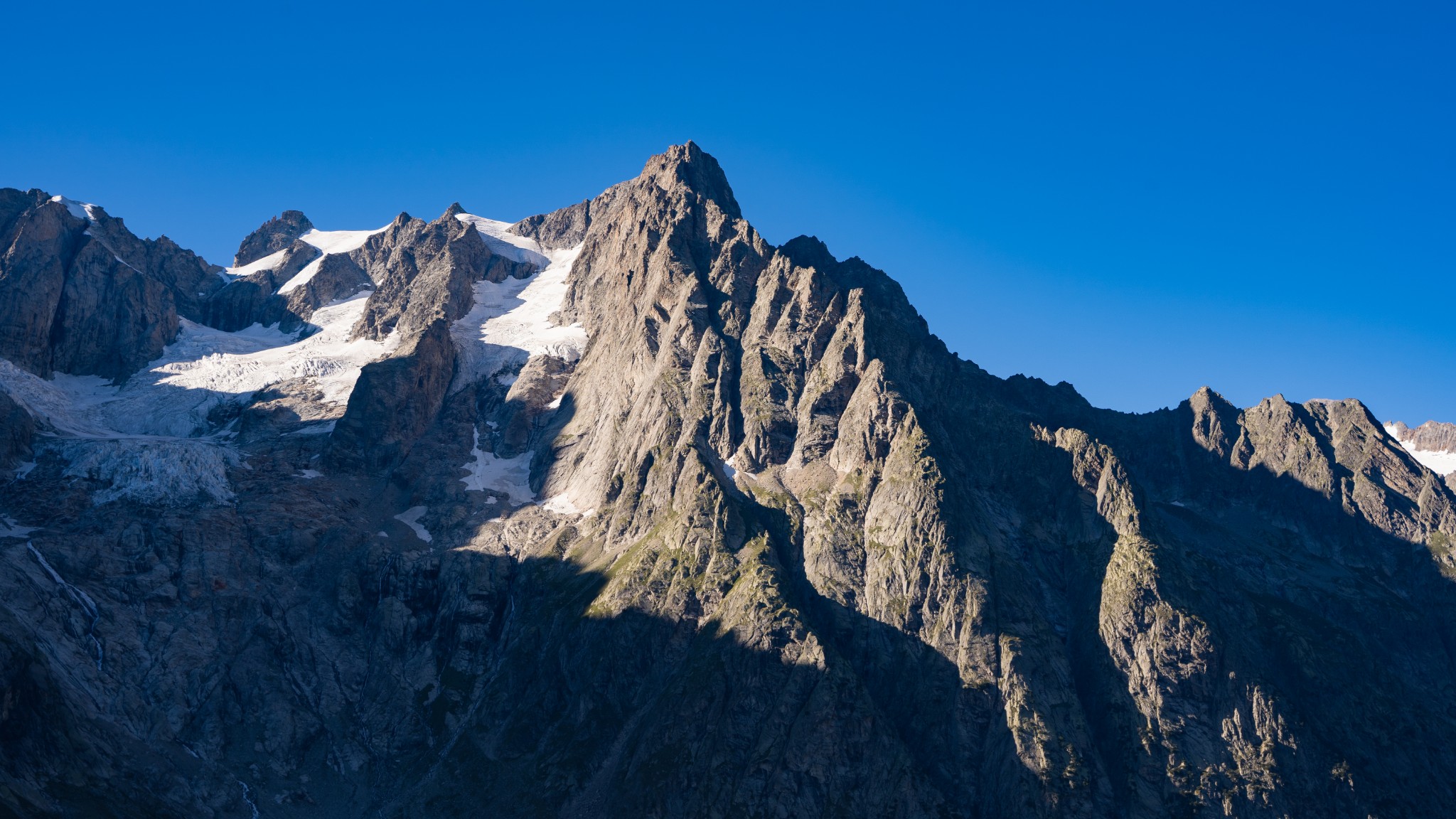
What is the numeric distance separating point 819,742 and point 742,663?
65.6 ft

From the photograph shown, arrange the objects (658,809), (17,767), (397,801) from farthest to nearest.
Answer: (397,801), (658,809), (17,767)

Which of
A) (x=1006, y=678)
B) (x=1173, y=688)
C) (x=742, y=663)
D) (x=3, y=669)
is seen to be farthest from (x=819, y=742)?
(x=3, y=669)

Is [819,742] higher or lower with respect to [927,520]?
lower

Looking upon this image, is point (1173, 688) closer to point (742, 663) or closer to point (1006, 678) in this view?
point (1006, 678)

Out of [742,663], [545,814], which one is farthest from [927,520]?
[545,814]

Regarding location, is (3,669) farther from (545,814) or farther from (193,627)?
(545,814)

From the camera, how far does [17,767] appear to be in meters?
144

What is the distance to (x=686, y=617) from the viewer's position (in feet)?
633

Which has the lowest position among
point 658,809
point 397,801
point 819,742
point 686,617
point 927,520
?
point 397,801

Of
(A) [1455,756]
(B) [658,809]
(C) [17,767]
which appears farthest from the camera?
(A) [1455,756]

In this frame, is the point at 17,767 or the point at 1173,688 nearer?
the point at 17,767

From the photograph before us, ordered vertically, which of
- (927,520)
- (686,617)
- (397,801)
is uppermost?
(927,520)

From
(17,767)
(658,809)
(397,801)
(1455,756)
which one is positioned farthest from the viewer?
(1455,756)

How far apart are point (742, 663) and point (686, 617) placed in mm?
18051
